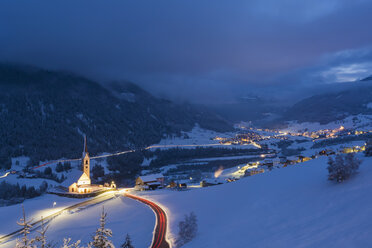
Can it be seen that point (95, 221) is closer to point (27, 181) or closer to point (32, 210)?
point (32, 210)

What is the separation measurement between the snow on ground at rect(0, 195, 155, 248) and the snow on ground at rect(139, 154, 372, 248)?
4.29 metres

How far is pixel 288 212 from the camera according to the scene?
936 inches

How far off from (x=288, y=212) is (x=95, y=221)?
3005cm

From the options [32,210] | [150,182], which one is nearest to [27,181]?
[32,210]

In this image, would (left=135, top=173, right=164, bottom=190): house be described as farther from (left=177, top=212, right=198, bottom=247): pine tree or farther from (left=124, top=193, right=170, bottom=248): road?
(left=177, top=212, right=198, bottom=247): pine tree

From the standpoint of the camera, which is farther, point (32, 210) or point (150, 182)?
point (150, 182)

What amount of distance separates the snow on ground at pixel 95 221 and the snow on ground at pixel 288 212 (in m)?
4.29

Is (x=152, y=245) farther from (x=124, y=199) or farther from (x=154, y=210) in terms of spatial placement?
(x=124, y=199)

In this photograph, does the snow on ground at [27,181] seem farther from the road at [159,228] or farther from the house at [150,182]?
the road at [159,228]

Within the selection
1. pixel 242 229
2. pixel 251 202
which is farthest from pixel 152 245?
pixel 251 202

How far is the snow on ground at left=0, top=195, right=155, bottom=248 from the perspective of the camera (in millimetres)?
32750

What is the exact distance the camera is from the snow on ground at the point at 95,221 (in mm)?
32750

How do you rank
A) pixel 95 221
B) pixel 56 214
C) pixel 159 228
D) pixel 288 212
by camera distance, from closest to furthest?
1. pixel 288 212
2. pixel 159 228
3. pixel 95 221
4. pixel 56 214

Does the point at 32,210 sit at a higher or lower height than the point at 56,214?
higher
